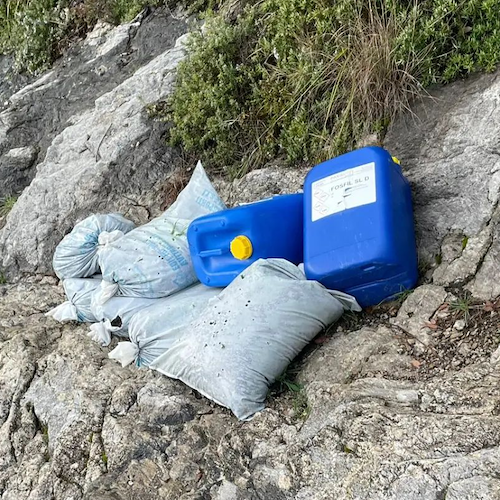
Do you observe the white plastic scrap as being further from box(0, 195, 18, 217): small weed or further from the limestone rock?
box(0, 195, 18, 217): small weed

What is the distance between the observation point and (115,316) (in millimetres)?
3088

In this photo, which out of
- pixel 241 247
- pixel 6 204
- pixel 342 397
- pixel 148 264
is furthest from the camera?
pixel 6 204

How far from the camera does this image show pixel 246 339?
8.16 feet

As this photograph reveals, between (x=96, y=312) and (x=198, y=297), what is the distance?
0.53 metres

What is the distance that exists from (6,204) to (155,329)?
2.14 meters

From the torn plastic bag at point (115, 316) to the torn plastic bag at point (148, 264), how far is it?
0.03 metres

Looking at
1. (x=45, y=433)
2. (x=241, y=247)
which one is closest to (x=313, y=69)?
(x=241, y=247)

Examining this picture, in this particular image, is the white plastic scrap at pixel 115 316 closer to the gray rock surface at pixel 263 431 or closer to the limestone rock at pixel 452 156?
the gray rock surface at pixel 263 431

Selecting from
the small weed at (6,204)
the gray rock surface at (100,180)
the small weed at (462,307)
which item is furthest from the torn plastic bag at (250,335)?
the small weed at (6,204)

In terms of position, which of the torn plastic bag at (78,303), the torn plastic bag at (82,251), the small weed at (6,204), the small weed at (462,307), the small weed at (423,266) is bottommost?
the small weed at (423,266)

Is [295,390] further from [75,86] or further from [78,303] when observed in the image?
[75,86]

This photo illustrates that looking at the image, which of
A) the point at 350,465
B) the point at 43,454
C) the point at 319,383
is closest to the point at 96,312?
the point at 43,454

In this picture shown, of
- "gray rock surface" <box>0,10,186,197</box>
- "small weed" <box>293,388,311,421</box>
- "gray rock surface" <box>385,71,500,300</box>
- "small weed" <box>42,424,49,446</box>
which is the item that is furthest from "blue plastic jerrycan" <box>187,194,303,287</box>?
"gray rock surface" <box>0,10,186,197</box>

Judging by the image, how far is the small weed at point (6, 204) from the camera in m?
4.46
